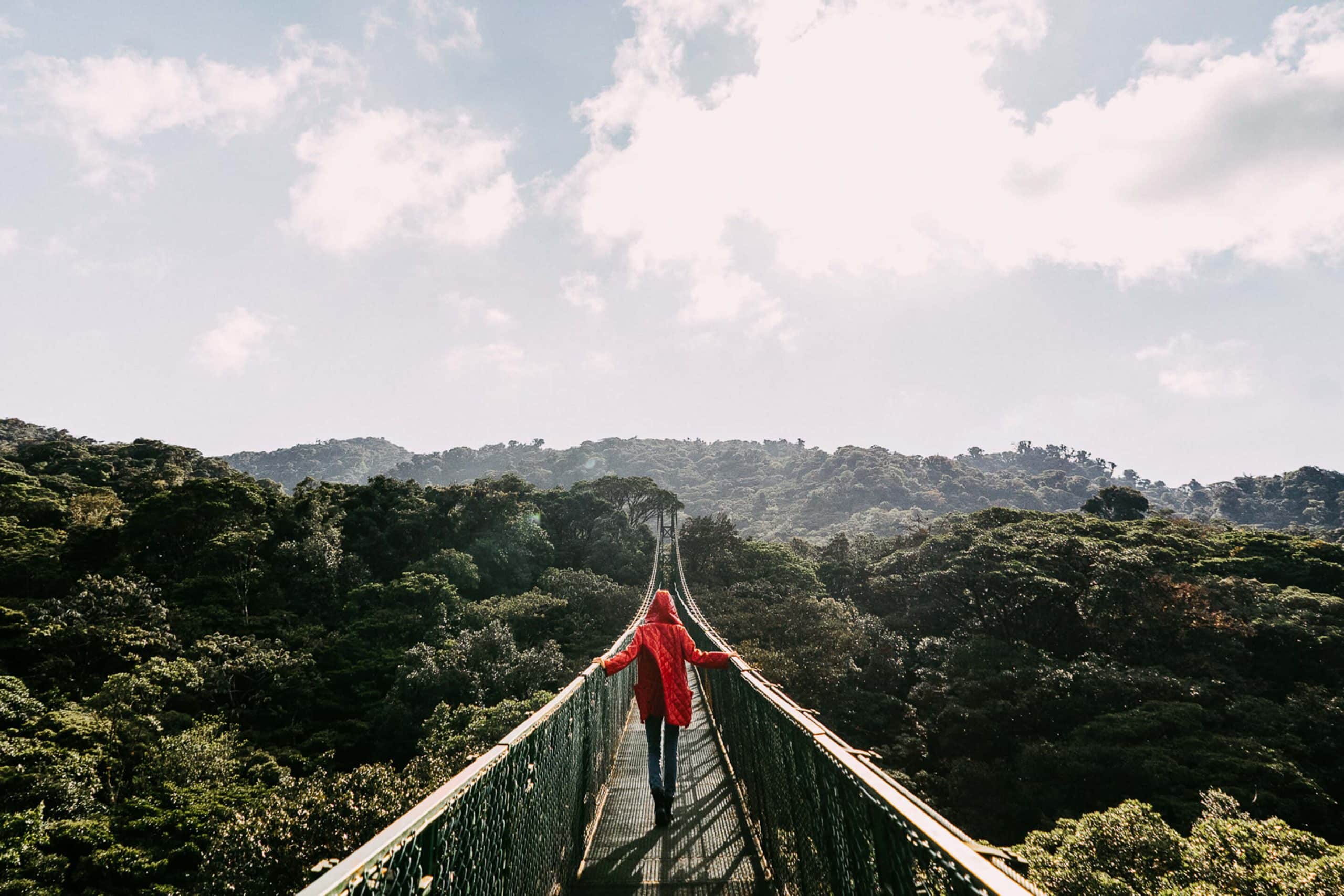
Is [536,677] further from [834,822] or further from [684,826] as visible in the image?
[834,822]

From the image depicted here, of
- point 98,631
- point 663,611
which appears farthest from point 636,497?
point 663,611

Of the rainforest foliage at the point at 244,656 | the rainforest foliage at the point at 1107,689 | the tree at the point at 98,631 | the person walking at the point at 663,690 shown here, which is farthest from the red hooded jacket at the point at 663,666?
the tree at the point at 98,631

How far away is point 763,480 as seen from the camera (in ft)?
329

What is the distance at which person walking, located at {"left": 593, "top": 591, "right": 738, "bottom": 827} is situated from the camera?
9.95ft

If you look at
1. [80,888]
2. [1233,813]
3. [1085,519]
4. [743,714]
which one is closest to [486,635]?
[80,888]

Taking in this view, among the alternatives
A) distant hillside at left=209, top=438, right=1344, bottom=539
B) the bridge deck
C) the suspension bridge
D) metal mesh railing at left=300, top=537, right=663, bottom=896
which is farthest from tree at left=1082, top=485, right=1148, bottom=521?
metal mesh railing at left=300, top=537, right=663, bottom=896

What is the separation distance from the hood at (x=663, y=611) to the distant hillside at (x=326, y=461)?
11145 cm

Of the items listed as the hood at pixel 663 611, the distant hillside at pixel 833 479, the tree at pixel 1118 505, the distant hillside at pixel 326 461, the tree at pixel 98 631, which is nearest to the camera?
the hood at pixel 663 611

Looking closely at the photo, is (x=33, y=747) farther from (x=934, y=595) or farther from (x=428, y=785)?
(x=934, y=595)

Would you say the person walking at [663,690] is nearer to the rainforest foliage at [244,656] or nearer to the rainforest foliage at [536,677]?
the rainforest foliage at [536,677]

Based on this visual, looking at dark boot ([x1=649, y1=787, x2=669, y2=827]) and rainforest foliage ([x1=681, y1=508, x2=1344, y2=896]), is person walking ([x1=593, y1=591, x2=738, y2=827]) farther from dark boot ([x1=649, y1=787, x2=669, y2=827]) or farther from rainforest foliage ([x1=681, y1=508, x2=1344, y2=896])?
rainforest foliage ([x1=681, y1=508, x2=1344, y2=896])

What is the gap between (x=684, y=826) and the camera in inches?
124

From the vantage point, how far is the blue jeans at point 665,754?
3.06 meters

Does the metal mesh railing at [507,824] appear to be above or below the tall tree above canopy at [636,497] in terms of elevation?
below
